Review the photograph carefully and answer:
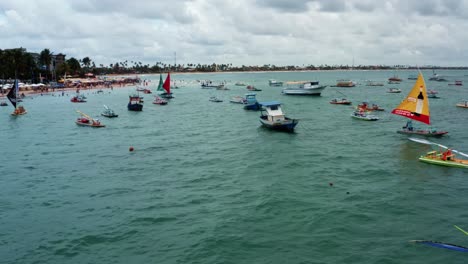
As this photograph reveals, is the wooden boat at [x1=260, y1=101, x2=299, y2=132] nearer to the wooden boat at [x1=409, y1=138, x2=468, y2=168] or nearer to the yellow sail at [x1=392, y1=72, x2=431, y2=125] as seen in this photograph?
the yellow sail at [x1=392, y1=72, x2=431, y2=125]

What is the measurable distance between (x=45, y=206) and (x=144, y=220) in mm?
8695

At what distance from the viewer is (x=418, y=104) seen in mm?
50594

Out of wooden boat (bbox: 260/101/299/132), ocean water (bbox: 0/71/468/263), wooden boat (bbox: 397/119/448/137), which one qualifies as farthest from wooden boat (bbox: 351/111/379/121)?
wooden boat (bbox: 260/101/299/132)

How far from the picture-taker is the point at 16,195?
3228 centimetres

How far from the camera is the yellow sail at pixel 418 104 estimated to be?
4988 centimetres

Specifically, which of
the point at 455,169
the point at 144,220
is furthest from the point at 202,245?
the point at 455,169

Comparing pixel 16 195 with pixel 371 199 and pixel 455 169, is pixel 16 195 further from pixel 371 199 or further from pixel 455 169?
pixel 455 169

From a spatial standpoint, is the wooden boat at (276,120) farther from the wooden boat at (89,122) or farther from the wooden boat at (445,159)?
the wooden boat at (89,122)

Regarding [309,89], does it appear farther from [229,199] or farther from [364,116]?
[229,199]

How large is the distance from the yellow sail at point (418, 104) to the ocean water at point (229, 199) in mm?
3544

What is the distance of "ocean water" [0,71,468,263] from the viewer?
882 inches

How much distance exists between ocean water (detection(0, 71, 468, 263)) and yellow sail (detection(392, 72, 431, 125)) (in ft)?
11.6


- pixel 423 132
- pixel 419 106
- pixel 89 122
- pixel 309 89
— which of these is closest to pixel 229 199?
pixel 419 106

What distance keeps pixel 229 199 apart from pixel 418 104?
32526 mm
